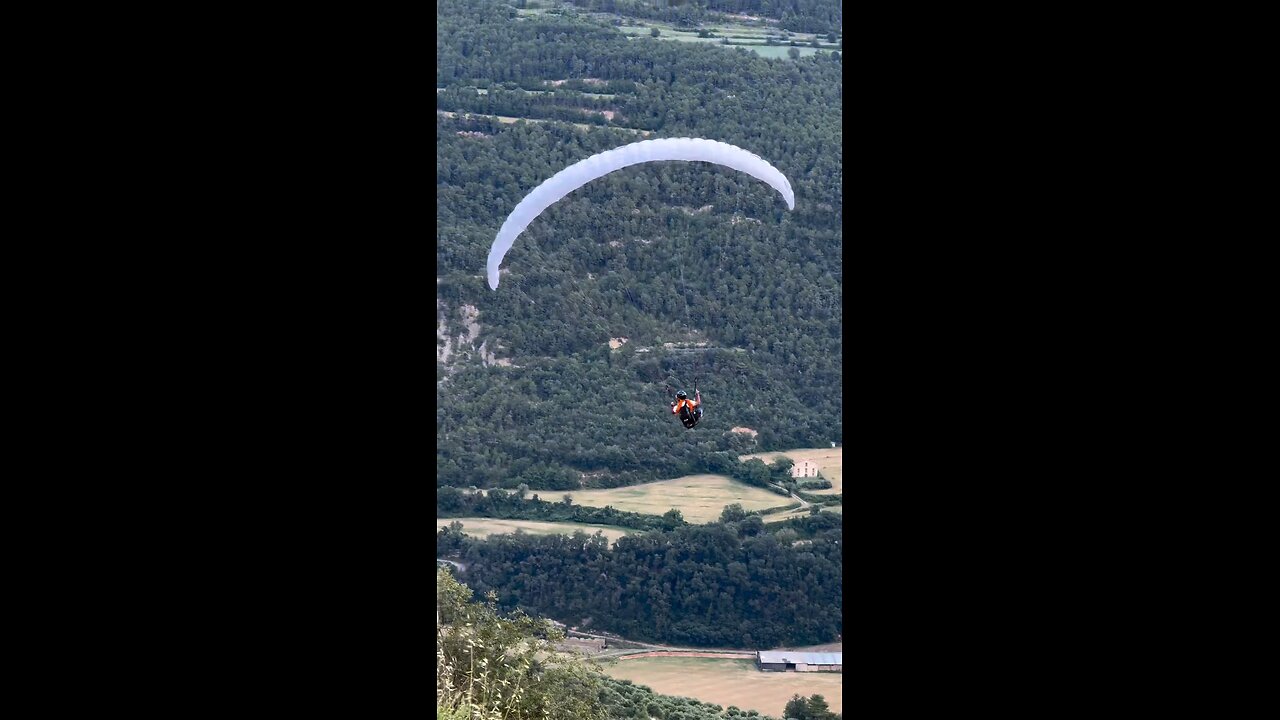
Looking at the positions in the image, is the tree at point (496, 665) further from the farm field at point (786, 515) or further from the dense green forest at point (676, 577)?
the farm field at point (786, 515)

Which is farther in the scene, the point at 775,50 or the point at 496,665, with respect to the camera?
the point at 775,50

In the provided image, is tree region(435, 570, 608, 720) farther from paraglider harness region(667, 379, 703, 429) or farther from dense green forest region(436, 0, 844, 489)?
dense green forest region(436, 0, 844, 489)

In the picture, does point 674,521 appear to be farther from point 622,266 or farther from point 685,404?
point 685,404

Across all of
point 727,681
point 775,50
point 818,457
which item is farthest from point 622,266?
point 727,681

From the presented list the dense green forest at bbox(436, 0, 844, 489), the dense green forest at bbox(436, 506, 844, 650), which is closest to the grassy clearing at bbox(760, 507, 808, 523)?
the dense green forest at bbox(436, 506, 844, 650)

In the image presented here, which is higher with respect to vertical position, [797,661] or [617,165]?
Result: [617,165]
